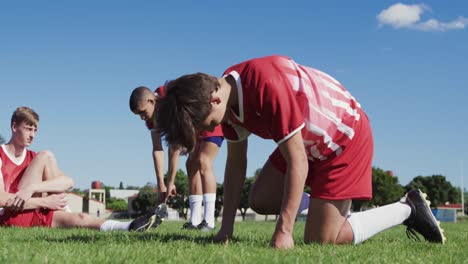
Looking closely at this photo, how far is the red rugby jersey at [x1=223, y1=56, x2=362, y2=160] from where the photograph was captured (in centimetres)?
444

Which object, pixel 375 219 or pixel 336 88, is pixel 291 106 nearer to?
pixel 336 88

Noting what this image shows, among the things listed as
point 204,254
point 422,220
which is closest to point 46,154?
point 204,254

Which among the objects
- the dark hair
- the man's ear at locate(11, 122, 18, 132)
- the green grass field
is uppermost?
the man's ear at locate(11, 122, 18, 132)

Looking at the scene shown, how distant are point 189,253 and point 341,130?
6.50 feet

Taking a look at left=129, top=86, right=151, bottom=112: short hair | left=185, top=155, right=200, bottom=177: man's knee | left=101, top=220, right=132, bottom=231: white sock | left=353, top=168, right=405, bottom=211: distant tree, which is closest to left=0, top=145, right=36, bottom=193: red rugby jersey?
left=101, top=220, right=132, bottom=231: white sock

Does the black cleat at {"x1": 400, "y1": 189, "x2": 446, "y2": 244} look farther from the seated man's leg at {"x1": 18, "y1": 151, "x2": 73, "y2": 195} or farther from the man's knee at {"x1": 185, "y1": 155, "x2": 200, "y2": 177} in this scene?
the seated man's leg at {"x1": 18, "y1": 151, "x2": 73, "y2": 195}

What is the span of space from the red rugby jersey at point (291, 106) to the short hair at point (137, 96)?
3127mm

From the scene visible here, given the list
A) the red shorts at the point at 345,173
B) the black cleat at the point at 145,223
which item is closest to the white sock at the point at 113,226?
the black cleat at the point at 145,223

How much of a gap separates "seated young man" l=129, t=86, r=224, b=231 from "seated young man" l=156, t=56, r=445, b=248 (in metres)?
2.41

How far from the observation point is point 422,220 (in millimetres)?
6109

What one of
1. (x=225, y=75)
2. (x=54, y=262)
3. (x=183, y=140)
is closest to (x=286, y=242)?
→ (x=183, y=140)

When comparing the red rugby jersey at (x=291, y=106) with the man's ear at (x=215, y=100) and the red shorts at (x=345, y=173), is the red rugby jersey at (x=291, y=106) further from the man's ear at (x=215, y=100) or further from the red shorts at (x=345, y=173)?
the man's ear at (x=215, y=100)

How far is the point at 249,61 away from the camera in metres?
4.79

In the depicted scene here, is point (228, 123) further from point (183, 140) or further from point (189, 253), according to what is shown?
point (189, 253)
